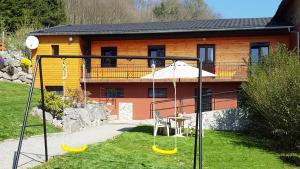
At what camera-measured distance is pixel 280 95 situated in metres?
10.3

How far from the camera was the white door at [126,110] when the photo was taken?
22.4 meters

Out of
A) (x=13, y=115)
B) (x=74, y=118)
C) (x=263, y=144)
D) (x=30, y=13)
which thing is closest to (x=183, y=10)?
(x=30, y=13)

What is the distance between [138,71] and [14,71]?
7.12 metres

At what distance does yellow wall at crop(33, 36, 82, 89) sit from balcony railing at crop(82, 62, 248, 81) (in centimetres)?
84

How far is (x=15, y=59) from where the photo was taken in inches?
904

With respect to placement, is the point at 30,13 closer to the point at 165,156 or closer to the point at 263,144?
the point at 263,144

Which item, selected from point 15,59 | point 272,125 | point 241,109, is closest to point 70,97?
point 241,109

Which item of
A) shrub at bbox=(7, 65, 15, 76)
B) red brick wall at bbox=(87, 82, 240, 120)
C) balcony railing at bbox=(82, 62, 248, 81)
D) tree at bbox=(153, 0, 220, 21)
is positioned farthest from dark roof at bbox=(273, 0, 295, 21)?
tree at bbox=(153, 0, 220, 21)

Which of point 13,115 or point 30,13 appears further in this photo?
point 30,13

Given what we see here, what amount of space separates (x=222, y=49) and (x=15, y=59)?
1203 cm

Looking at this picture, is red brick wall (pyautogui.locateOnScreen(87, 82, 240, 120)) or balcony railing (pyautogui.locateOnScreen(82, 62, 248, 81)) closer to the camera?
red brick wall (pyautogui.locateOnScreen(87, 82, 240, 120))

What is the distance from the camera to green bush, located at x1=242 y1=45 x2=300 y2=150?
9.97 metres

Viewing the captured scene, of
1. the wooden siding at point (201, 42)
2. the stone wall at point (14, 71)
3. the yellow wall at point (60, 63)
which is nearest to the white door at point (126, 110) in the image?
the wooden siding at point (201, 42)

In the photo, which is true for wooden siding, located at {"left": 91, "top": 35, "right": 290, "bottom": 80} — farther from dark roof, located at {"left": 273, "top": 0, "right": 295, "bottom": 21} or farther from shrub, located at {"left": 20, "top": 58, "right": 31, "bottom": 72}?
shrub, located at {"left": 20, "top": 58, "right": 31, "bottom": 72}
